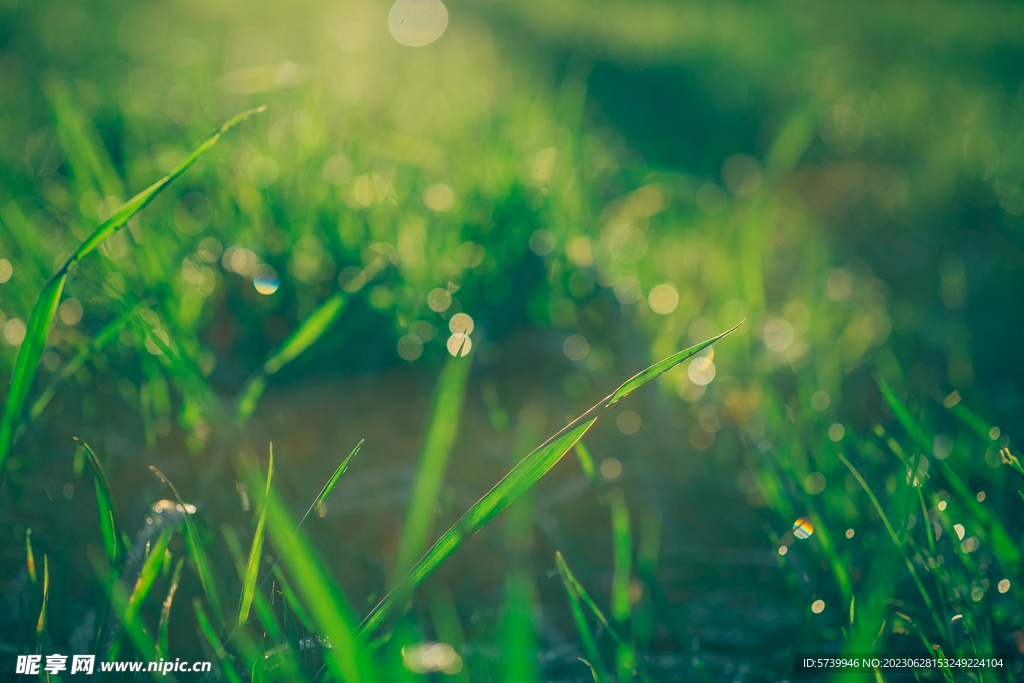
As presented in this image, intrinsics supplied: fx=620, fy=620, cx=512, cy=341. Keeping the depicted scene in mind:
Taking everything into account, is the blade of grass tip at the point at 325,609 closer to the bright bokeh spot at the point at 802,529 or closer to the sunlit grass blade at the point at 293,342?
the sunlit grass blade at the point at 293,342

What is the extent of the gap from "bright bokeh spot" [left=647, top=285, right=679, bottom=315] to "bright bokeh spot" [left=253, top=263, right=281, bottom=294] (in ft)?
1.60

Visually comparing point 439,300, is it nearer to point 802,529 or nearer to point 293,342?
point 293,342

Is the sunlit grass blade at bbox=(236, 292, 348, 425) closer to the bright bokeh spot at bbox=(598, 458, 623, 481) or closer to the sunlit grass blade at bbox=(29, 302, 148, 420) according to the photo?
the sunlit grass blade at bbox=(29, 302, 148, 420)

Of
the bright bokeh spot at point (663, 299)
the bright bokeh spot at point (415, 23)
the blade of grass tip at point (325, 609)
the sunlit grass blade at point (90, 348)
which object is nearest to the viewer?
the blade of grass tip at point (325, 609)

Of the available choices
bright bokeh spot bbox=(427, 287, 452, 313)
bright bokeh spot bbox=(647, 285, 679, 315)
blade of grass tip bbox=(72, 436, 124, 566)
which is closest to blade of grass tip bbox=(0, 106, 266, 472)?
blade of grass tip bbox=(72, 436, 124, 566)

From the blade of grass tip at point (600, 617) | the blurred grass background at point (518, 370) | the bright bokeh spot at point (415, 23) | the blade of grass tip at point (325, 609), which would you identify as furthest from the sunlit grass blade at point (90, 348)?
the bright bokeh spot at point (415, 23)

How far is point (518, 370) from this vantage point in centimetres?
79

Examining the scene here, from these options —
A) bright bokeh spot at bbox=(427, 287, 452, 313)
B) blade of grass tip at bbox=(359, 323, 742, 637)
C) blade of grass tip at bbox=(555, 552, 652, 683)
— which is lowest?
blade of grass tip at bbox=(555, 552, 652, 683)

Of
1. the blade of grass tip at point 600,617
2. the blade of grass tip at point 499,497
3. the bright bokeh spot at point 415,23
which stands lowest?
the blade of grass tip at point 600,617

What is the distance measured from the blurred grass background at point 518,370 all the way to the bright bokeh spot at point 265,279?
0.01 metres

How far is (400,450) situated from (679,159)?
1.37 metres

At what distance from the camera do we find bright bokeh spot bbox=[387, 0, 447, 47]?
245 cm

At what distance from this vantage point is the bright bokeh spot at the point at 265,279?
2.42 feet

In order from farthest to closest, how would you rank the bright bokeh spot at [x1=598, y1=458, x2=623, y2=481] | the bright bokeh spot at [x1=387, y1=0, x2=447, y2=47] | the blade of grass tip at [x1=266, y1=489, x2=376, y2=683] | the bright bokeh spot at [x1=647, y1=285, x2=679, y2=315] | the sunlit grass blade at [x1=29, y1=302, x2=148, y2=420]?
the bright bokeh spot at [x1=387, y1=0, x2=447, y2=47], the bright bokeh spot at [x1=647, y1=285, x2=679, y2=315], the bright bokeh spot at [x1=598, y1=458, x2=623, y2=481], the sunlit grass blade at [x1=29, y1=302, x2=148, y2=420], the blade of grass tip at [x1=266, y1=489, x2=376, y2=683]
